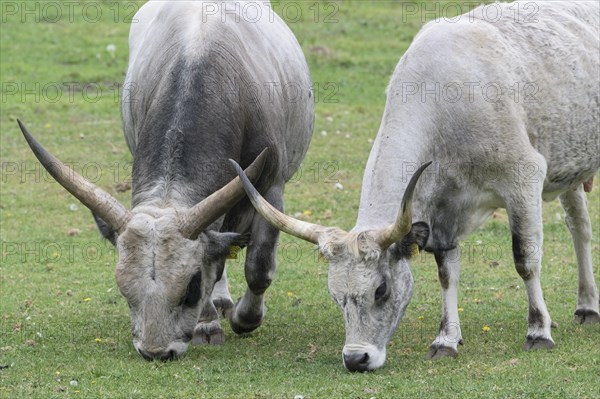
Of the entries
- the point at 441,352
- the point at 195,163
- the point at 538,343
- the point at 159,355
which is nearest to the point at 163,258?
the point at 159,355

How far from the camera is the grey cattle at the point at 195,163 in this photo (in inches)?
360

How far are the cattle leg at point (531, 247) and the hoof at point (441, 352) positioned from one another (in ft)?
2.04

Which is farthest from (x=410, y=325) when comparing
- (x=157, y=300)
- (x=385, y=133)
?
(x=157, y=300)

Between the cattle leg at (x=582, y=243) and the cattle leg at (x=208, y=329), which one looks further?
the cattle leg at (x=582, y=243)

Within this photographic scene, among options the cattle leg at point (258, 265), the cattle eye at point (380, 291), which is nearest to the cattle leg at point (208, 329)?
the cattle leg at point (258, 265)

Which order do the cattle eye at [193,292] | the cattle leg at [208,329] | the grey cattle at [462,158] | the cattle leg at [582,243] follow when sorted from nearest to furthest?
the grey cattle at [462,158]
the cattle eye at [193,292]
the cattle leg at [208,329]
the cattle leg at [582,243]

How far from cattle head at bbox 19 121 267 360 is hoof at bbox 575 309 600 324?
3.59 meters

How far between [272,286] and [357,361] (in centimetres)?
422

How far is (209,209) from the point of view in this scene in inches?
361

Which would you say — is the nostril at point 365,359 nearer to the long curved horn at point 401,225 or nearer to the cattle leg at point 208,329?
the long curved horn at point 401,225

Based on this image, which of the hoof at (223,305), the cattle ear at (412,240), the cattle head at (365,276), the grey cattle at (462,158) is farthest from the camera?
the hoof at (223,305)

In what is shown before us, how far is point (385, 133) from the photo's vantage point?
9680mm

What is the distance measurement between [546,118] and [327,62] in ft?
45.8

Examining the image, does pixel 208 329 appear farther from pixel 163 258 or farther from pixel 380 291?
pixel 380 291
